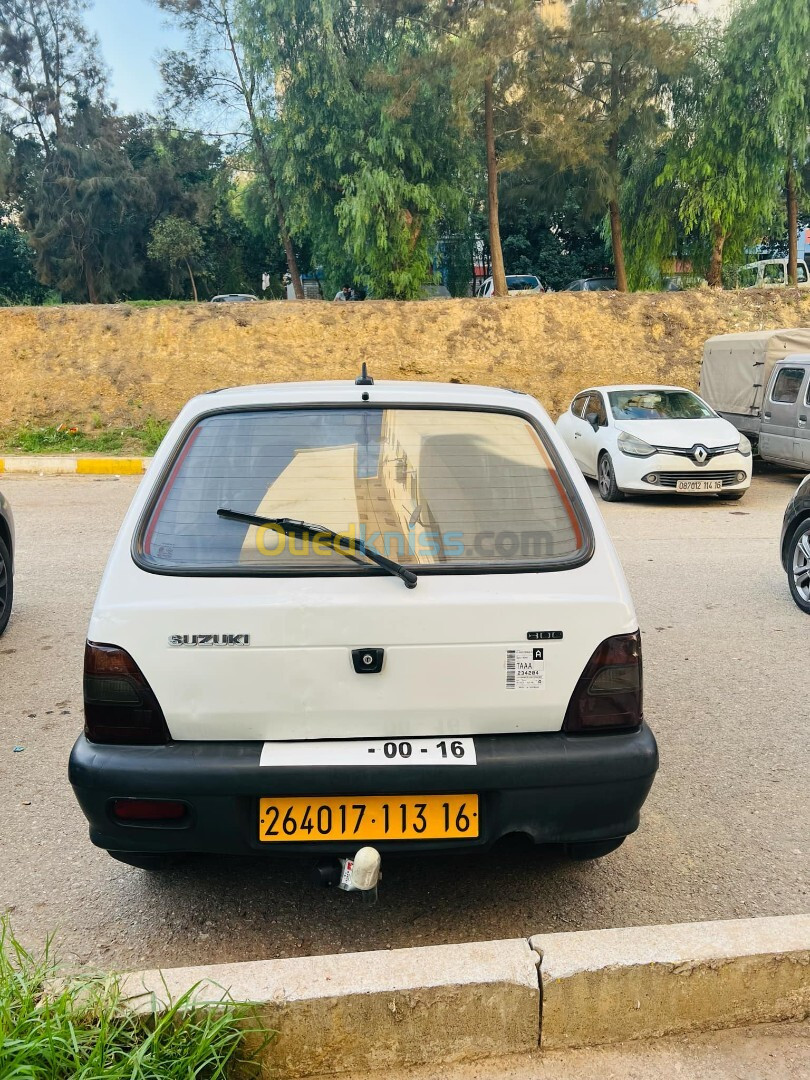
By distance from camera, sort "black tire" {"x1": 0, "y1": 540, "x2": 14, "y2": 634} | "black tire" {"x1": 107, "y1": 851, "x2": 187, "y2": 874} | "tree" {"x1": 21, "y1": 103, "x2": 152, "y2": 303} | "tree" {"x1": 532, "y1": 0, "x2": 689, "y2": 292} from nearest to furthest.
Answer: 1. "black tire" {"x1": 107, "y1": 851, "x2": 187, "y2": 874}
2. "black tire" {"x1": 0, "y1": 540, "x2": 14, "y2": 634}
3. "tree" {"x1": 532, "y1": 0, "x2": 689, "y2": 292}
4. "tree" {"x1": 21, "y1": 103, "x2": 152, "y2": 303}

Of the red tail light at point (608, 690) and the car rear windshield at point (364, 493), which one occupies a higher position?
the car rear windshield at point (364, 493)

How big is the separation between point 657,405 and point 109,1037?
11.3 m

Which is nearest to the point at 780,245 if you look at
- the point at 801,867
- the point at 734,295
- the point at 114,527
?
the point at 734,295

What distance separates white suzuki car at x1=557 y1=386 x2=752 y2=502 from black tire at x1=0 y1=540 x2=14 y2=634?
282 inches

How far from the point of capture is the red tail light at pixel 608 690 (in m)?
2.62

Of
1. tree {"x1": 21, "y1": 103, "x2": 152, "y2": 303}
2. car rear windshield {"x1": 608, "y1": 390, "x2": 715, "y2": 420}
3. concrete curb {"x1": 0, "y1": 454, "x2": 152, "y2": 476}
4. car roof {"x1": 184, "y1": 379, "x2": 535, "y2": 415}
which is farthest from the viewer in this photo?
tree {"x1": 21, "y1": 103, "x2": 152, "y2": 303}

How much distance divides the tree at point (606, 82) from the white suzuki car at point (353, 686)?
20217 mm

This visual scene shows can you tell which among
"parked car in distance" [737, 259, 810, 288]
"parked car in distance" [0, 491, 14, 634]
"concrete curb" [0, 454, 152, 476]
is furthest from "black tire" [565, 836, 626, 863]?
"parked car in distance" [737, 259, 810, 288]

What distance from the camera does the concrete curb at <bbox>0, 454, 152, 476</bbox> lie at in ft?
49.7

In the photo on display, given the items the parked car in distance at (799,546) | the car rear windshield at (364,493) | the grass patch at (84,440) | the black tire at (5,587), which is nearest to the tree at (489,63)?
the grass patch at (84,440)

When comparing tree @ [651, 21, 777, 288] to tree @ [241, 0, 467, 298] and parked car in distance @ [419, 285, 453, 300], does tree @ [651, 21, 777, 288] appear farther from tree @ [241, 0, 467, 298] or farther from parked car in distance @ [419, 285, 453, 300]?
parked car in distance @ [419, 285, 453, 300]

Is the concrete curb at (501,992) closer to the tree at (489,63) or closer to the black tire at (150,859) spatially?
the black tire at (150,859)

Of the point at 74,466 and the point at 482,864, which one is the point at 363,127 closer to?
the point at 74,466

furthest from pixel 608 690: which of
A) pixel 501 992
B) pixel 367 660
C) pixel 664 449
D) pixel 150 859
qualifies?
pixel 664 449
